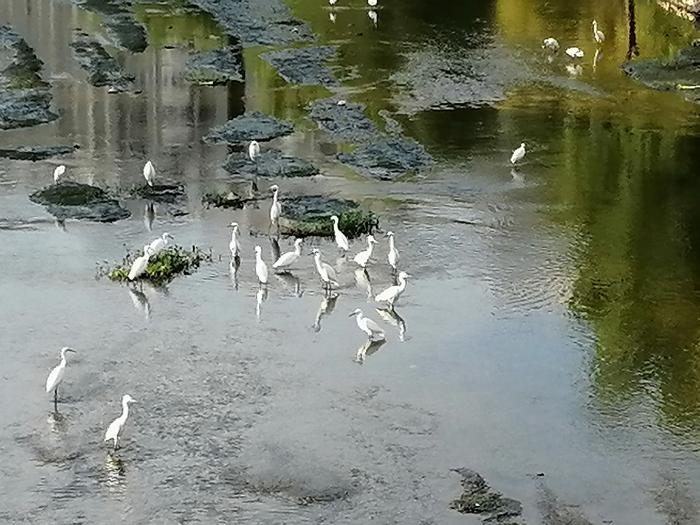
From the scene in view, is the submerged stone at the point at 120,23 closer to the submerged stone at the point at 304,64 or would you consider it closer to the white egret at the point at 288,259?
the submerged stone at the point at 304,64

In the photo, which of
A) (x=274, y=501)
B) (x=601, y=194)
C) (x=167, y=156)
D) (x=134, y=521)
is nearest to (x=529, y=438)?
(x=274, y=501)

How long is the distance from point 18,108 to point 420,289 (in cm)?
1156

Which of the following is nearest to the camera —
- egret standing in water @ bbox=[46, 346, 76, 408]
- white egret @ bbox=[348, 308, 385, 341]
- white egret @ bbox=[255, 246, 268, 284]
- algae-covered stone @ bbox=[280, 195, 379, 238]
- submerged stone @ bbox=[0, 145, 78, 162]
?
egret standing in water @ bbox=[46, 346, 76, 408]

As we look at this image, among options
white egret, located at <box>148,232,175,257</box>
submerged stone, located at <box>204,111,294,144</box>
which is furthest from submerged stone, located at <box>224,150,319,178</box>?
white egret, located at <box>148,232,175,257</box>

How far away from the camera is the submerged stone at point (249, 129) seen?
1004 inches

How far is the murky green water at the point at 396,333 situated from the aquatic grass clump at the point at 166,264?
35 centimetres

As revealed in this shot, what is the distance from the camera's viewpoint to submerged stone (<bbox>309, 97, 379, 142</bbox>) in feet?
84.4

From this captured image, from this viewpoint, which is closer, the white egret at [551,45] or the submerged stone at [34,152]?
the submerged stone at [34,152]

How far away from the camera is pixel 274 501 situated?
13.1 metres

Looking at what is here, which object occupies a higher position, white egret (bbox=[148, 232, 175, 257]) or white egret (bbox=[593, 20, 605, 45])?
white egret (bbox=[593, 20, 605, 45])

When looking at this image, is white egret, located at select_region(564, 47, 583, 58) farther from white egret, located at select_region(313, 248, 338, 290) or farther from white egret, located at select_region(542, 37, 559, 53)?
white egret, located at select_region(313, 248, 338, 290)

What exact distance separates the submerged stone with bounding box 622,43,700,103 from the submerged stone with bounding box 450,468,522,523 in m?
16.8

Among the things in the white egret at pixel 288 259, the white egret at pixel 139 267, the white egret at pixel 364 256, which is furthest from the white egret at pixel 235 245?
the white egret at pixel 364 256

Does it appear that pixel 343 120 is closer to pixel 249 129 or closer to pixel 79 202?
pixel 249 129
